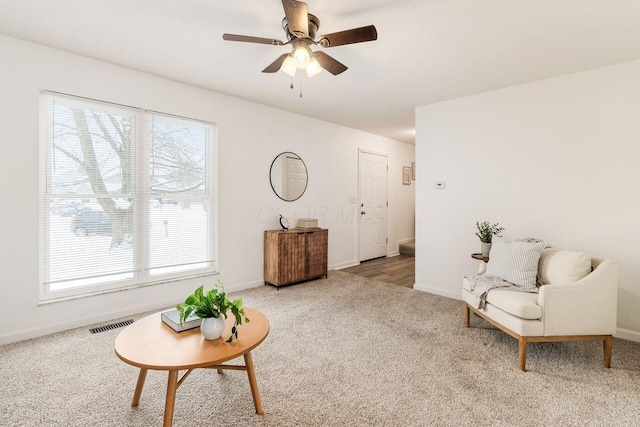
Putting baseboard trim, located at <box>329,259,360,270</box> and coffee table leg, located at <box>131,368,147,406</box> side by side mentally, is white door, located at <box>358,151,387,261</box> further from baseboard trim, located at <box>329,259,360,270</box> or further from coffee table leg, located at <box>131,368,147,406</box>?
coffee table leg, located at <box>131,368,147,406</box>

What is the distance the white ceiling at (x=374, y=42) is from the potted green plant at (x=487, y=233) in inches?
63.2

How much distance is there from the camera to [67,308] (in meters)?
2.76

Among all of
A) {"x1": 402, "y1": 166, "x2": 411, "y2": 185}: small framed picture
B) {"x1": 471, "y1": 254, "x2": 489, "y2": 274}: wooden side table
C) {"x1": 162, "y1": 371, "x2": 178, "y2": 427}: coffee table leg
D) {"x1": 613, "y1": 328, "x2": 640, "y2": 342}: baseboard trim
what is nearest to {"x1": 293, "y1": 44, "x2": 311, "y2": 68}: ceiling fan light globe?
{"x1": 162, "y1": 371, "x2": 178, "y2": 427}: coffee table leg

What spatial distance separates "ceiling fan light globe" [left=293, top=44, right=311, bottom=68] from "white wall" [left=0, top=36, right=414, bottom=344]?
1.94m

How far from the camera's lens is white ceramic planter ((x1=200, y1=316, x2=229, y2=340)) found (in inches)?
63.7

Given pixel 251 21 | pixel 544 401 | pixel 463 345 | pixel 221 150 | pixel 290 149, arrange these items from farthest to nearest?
1. pixel 290 149
2. pixel 221 150
3. pixel 463 345
4. pixel 251 21
5. pixel 544 401

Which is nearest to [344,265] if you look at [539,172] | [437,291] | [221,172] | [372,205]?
[372,205]

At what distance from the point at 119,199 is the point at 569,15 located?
4.16m

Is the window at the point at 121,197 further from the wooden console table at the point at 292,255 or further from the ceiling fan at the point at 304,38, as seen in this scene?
the ceiling fan at the point at 304,38

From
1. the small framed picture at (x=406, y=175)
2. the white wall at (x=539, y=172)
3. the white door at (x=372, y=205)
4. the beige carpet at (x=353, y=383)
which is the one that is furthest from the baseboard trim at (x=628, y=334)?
the small framed picture at (x=406, y=175)

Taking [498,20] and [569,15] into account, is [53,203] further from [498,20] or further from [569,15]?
[569,15]

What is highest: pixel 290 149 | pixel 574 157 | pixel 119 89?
pixel 119 89

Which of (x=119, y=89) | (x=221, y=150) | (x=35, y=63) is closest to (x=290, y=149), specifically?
(x=221, y=150)

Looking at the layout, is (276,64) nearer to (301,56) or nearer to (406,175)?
(301,56)
